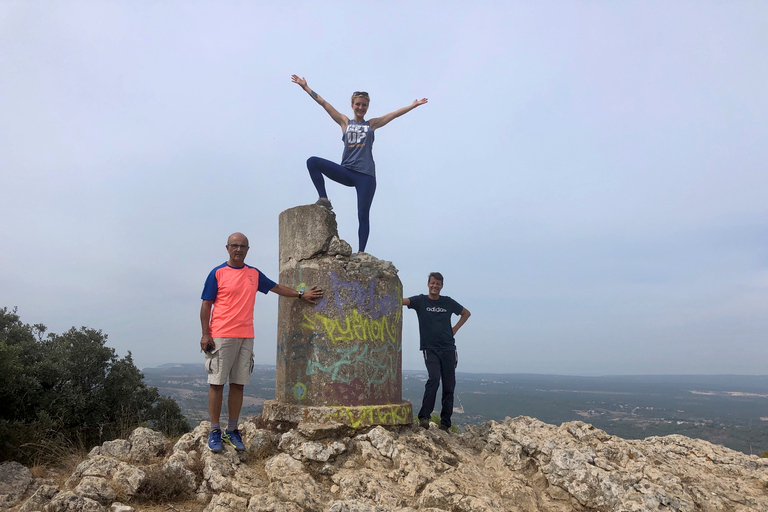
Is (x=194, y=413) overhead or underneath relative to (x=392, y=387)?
underneath

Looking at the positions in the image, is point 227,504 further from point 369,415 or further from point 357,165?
point 357,165

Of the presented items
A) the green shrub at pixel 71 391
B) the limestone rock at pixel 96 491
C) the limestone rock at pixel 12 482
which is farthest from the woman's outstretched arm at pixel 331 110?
the green shrub at pixel 71 391

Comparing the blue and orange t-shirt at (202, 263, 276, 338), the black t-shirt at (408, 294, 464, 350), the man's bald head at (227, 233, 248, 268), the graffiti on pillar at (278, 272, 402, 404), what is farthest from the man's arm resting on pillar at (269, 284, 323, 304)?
the black t-shirt at (408, 294, 464, 350)

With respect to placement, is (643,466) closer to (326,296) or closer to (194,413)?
(326,296)

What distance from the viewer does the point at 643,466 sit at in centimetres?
519

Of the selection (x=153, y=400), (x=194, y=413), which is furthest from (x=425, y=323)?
(x=153, y=400)

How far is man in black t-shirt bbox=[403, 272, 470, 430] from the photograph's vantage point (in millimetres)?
6629

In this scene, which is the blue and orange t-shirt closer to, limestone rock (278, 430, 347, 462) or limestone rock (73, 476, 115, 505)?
limestone rock (278, 430, 347, 462)

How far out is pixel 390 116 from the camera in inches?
265

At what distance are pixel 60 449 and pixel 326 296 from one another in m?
4.39

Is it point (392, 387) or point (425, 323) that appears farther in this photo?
point (425, 323)

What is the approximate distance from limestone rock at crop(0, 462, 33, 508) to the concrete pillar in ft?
8.55

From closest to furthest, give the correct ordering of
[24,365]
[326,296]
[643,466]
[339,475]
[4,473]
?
[339,475]
[643,466]
[326,296]
[4,473]
[24,365]

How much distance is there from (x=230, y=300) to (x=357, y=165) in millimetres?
2487
